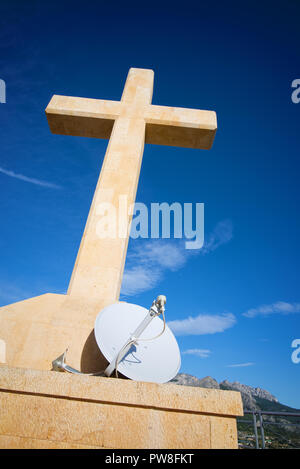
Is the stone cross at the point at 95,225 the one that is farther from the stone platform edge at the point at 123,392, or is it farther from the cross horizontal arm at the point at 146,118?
the stone platform edge at the point at 123,392

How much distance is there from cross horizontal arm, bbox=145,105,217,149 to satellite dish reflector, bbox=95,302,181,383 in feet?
14.6

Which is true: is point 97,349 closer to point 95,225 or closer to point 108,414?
point 108,414

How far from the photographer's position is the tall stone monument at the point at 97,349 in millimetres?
2191

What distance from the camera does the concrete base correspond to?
2164mm

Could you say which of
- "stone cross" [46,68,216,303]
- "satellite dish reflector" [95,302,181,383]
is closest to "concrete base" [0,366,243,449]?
"satellite dish reflector" [95,302,181,383]

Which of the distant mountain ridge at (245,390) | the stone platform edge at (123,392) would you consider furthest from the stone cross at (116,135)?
the distant mountain ridge at (245,390)

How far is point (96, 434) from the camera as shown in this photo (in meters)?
2.17

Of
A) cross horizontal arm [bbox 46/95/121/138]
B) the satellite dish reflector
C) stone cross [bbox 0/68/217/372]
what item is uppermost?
cross horizontal arm [bbox 46/95/121/138]

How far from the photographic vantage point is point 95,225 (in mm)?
4738

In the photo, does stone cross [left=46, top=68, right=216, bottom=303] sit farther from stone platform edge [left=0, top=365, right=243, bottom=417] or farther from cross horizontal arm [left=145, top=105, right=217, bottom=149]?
stone platform edge [left=0, top=365, right=243, bottom=417]

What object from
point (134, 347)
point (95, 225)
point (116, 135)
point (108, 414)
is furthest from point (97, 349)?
point (116, 135)

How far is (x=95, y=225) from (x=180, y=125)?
3.41 metres

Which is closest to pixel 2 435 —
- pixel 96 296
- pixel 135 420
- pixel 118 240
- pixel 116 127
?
pixel 135 420
